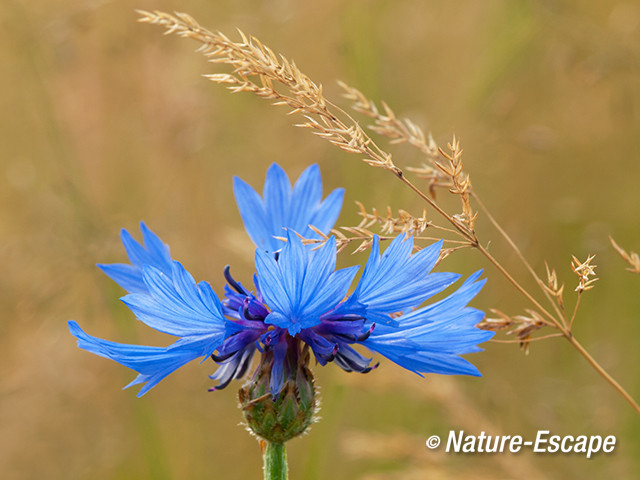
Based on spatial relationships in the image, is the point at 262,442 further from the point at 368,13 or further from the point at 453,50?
the point at 453,50

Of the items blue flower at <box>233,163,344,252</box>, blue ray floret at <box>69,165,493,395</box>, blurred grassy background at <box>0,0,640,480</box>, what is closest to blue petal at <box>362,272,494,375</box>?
blue ray floret at <box>69,165,493,395</box>

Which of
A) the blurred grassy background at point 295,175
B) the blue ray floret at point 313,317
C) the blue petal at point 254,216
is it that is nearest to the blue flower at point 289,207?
the blue petal at point 254,216

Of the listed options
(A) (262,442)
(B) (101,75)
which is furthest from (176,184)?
(A) (262,442)

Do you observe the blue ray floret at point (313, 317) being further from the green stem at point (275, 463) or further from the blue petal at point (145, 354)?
the green stem at point (275, 463)

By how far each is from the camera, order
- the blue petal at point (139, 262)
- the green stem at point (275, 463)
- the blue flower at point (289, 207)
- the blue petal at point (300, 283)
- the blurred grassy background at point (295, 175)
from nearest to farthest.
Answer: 1. the blue petal at point (300, 283)
2. the green stem at point (275, 463)
3. the blue petal at point (139, 262)
4. the blue flower at point (289, 207)
5. the blurred grassy background at point (295, 175)

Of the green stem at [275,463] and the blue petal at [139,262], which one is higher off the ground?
the blue petal at [139,262]

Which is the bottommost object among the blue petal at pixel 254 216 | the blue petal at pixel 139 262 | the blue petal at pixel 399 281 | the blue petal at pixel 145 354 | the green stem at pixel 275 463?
the green stem at pixel 275 463

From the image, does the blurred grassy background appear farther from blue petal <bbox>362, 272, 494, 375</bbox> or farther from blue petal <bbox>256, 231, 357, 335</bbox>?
blue petal <bbox>256, 231, 357, 335</bbox>

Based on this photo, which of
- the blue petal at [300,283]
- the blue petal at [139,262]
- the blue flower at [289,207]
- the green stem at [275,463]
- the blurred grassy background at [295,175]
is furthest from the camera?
the blurred grassy background at [295,175]
